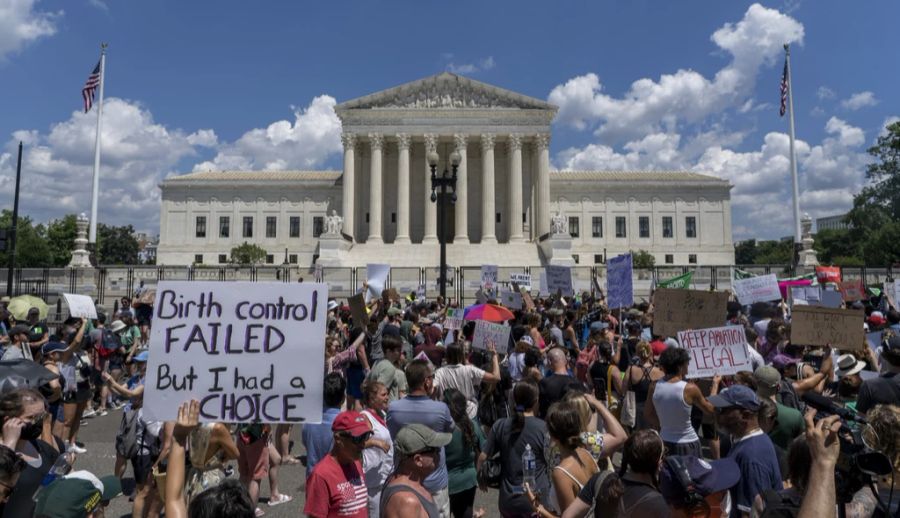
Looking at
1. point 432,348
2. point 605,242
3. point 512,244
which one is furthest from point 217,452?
point 605,242

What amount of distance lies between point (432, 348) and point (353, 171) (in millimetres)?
46852

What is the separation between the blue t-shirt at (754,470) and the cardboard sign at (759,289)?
1074 centimetres

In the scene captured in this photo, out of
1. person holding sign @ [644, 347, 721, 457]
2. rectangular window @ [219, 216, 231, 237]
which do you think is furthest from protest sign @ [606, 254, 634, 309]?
rectangular window @ [219, 216, 231, 237]

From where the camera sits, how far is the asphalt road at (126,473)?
648 cm

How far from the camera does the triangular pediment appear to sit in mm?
53188

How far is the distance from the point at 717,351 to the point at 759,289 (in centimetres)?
855

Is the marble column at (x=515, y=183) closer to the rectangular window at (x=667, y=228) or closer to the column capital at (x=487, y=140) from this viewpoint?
the column capital at (x=487, y=140)

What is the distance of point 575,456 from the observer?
3656mm

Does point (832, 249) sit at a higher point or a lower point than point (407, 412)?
higher

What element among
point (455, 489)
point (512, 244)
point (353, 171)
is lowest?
point (455, 489)

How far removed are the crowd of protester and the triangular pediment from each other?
156 feet

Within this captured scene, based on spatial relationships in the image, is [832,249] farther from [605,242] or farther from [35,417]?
[35,417]

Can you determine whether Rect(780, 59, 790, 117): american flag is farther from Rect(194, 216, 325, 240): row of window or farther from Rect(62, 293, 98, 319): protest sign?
Rect(194, 216, 325, 240): row of window

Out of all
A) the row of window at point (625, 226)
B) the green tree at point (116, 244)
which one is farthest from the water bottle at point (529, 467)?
the green tree at point (116, 244)
